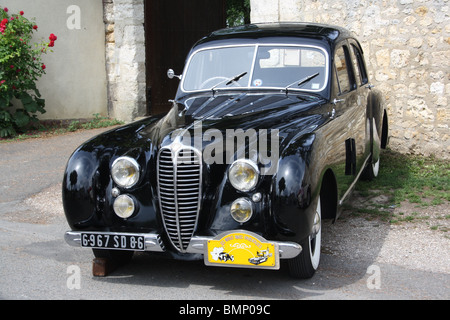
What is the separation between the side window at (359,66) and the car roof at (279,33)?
0.45 meters

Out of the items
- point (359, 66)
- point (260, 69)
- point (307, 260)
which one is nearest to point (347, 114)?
point (260, 69)

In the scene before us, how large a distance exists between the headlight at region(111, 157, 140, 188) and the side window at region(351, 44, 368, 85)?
9.71 ft

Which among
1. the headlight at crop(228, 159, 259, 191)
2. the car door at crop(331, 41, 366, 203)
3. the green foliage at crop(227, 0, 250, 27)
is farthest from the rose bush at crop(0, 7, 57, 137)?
the headlight at crop(228, 159, 259, 191)

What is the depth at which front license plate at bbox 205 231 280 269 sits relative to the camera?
375cm

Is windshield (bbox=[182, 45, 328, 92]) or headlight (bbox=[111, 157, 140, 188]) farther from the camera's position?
windshield (bbox=[182, 45, 328, 92])

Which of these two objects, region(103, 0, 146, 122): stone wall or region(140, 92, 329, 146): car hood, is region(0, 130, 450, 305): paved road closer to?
region(140, 92, 329, 146): car hood

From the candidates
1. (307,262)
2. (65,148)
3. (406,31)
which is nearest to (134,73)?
(65,148)

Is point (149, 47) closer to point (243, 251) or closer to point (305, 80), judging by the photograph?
point (305, 80)

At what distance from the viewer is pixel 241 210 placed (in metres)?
3.86

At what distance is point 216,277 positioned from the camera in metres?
4.36

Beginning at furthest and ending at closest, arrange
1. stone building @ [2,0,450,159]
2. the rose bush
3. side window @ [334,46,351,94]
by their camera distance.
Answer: the rose bush < stone building @ [2,0,450,159] < side window @ [334,46,351,94]

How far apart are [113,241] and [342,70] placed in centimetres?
284
